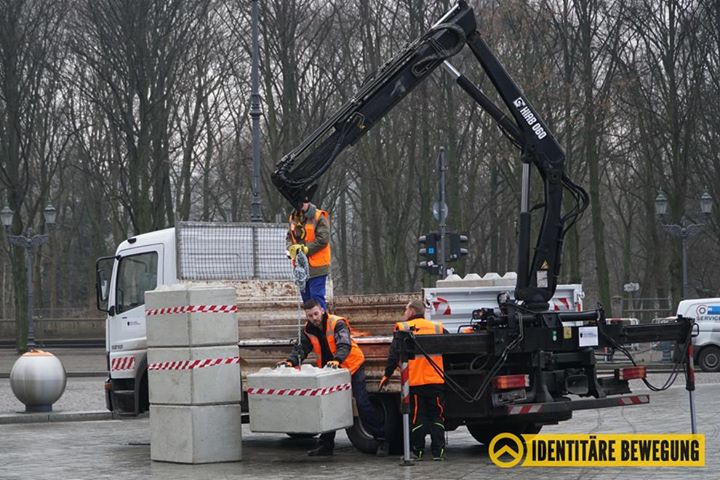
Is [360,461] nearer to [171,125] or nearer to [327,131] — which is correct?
[327,131]

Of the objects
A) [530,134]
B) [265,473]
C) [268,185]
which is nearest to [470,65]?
[268,185]

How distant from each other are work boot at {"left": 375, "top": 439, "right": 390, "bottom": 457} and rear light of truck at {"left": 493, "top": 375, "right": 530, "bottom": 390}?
1762 millimetres

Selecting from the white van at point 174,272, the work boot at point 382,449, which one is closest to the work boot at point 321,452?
the work boot at point 382,449

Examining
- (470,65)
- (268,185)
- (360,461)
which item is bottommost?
(360,461)

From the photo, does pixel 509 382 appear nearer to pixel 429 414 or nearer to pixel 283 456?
pixel 429 414

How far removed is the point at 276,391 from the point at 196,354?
116cm

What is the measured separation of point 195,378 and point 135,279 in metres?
4.12

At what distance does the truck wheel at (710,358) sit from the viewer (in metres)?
34.4

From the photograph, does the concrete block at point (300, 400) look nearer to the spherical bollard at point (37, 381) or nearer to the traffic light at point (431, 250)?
the spherical bollard at point (37, 381)

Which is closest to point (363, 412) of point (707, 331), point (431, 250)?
point (431, 250)

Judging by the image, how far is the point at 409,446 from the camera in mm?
14266

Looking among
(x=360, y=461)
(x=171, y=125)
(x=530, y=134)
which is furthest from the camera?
(x=171, y=125)

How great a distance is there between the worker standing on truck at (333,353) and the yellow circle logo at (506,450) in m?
1.31

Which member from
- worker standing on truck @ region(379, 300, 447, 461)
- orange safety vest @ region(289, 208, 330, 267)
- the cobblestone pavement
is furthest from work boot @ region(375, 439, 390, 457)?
orange safety vest @ region(289, 208, 330, 267)
